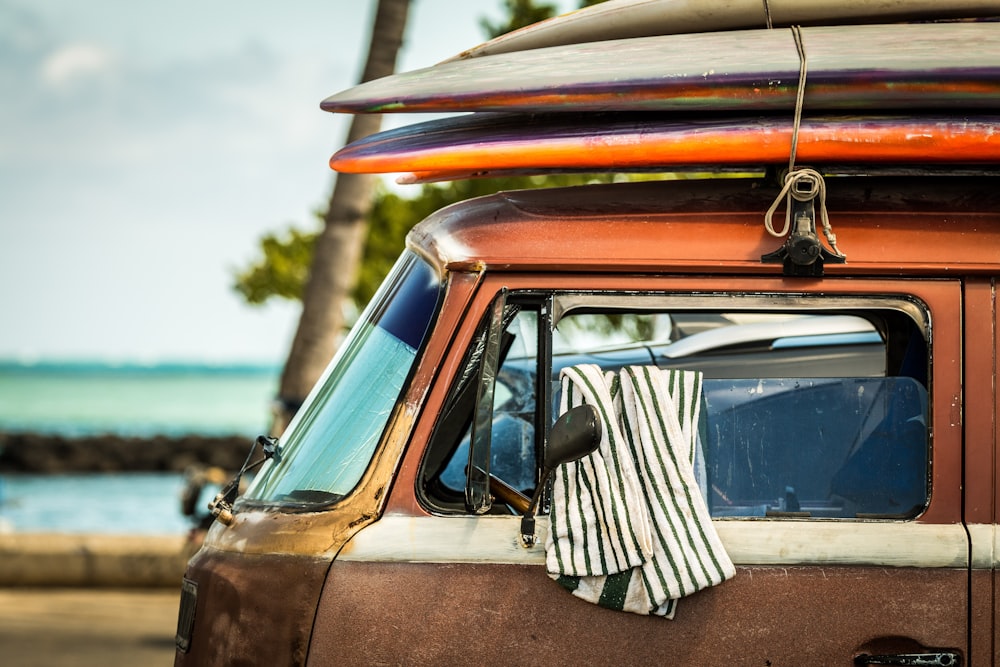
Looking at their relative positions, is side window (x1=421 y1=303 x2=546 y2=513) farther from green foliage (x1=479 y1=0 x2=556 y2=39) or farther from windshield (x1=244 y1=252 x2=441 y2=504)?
green foliage (x1=479 y1=0 x2=556 y2=39)

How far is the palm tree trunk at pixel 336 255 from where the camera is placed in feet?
23.1

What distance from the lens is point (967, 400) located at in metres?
2.72

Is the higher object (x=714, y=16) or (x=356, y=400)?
(x=714, y=16)

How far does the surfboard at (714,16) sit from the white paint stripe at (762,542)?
1.37 metres

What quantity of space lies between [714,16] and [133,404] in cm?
6581

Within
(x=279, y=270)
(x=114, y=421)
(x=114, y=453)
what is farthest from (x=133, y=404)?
(x=279, y=270)

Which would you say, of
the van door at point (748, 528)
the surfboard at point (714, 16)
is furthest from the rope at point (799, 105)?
the surfboard at point (714, 16)

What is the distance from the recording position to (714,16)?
3.18 m

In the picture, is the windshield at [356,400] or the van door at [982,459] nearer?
the van door at [982,459]

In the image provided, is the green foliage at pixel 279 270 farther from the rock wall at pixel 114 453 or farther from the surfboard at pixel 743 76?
the rock wall at pixel 114 453

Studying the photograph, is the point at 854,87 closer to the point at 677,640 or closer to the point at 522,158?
the point at 522,158

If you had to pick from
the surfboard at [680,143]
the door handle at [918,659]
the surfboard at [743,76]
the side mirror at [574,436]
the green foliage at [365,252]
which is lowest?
the door handle at [918,659]

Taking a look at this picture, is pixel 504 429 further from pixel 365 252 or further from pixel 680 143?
pixel 365 252

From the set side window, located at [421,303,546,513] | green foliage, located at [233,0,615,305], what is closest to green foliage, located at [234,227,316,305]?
green foliage, located at [233,0,615,305]
